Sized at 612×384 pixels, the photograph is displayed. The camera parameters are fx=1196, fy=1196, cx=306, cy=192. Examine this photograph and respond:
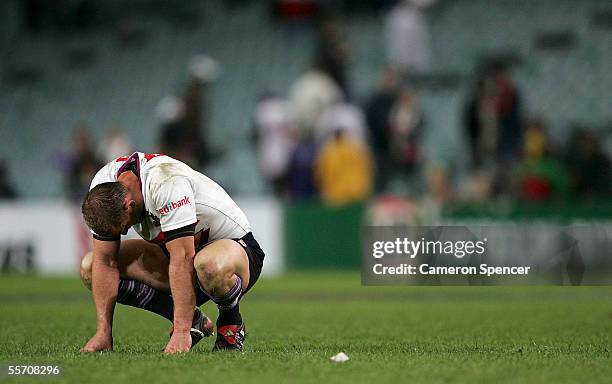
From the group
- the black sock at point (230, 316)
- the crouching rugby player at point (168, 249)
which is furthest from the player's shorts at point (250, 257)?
the black sock at point (230, 316)

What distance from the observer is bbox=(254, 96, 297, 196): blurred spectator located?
63.4 feet

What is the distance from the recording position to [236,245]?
6793 mm

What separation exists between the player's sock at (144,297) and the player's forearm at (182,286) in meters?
0.70

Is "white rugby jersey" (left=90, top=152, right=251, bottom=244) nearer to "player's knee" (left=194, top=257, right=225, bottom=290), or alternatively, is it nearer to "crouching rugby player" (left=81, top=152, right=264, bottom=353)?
"crouching rugby player" (left=81, top=152, right=264, bottom=353)

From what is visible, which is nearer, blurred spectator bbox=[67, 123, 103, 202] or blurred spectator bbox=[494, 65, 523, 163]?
blurred spectator bbox=[494, 65, 523, 163]

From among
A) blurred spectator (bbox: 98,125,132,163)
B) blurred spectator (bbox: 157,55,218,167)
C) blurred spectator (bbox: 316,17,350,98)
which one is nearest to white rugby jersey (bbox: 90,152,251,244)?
blurred spectator (bbox: 157,55,218,167)

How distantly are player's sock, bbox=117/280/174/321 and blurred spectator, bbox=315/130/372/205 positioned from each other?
10.5 m

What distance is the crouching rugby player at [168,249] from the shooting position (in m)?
6.37

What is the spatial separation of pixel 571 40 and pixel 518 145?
4.33 m

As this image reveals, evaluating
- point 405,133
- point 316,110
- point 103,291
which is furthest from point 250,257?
point 316,110

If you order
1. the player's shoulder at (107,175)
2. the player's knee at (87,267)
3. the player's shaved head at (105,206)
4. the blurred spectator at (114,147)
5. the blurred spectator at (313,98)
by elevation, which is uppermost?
the blurred spectator at (313,98)

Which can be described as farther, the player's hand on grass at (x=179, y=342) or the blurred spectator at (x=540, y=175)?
the blurred spectator at (x=540, y=175)

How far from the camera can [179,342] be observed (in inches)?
254

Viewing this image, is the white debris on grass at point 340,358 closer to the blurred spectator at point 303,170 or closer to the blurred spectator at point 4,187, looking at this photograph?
the blurred spectator at point 303,170
